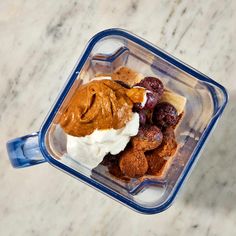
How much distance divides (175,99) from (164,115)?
54 millimetres

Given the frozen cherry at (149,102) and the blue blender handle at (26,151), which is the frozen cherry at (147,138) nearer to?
the frozen cherry at (149,102)

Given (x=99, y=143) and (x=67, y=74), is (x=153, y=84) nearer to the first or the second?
(x=99, y=143)

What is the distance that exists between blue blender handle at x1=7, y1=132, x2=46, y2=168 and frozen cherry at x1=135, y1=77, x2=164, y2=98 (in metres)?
0.18

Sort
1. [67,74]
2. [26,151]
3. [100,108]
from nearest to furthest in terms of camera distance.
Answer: [100,108], [26,151], [67,74]

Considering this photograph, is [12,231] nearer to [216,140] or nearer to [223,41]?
[216,140]

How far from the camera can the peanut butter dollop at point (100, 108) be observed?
0.76 metres

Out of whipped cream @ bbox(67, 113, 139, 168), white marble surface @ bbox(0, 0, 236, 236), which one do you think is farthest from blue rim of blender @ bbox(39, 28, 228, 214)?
white marble surface @ bbox(0, 0, 236, 236)

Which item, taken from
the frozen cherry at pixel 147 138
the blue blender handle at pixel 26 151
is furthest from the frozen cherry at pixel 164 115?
the blue blender handle at pixel 26 151

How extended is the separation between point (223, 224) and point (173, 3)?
40 centimetres

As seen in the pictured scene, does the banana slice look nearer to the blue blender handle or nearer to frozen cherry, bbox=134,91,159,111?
frozen cherry, bbox=134,91,159,111

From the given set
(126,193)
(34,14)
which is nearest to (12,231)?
(126,193)

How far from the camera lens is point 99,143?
2.57 feet


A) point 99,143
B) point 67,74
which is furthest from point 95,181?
point 67,74

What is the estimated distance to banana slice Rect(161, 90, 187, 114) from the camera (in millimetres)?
857
